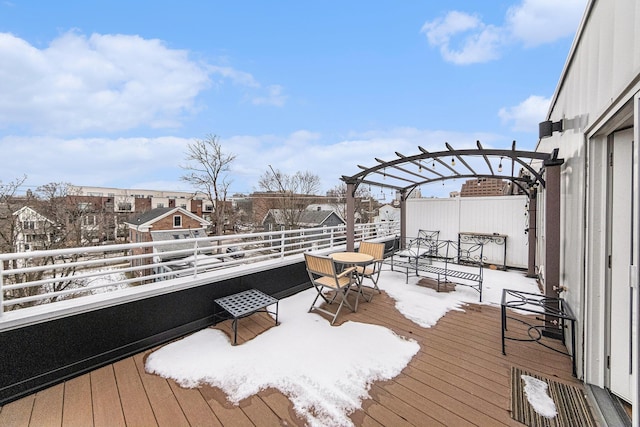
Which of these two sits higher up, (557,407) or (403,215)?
(403,215)

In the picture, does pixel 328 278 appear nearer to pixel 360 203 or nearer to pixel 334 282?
pixel 334 282

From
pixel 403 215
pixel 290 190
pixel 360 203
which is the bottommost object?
pixel 403 215

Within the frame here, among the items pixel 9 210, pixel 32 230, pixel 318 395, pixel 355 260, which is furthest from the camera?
pixel 32 230

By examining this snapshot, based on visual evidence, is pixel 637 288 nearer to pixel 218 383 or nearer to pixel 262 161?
pixel 218 383

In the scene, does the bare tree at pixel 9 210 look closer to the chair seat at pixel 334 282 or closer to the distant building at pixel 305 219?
the chair seat at pixel 334 282

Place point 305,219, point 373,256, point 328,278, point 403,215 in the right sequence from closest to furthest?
point 328,278 < point 373,256 < point 403,215 < point 305,219

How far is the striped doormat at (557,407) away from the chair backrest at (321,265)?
2033 millimetres

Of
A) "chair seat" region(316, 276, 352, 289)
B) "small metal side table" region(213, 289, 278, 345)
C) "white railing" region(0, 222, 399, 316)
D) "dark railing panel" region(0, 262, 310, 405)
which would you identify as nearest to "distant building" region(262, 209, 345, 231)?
"white railing" region(0, 222, 399, 316)

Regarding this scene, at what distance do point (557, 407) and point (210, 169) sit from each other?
19.8 meters

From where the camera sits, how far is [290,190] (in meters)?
20.3

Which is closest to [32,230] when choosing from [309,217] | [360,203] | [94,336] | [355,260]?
[94,336]

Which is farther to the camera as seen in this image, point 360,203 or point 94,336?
point 360,203

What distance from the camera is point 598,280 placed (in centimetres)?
193

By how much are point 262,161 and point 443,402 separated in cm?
1897
